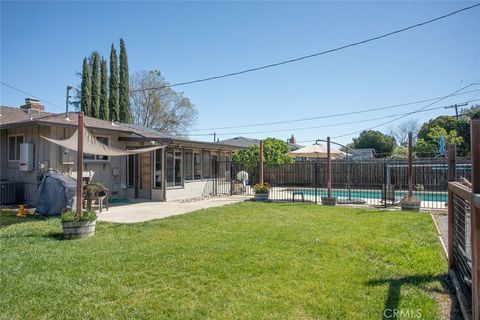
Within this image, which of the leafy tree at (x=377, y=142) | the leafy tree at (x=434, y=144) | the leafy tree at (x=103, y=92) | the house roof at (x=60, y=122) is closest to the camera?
the house roof at (x=60, y=122)

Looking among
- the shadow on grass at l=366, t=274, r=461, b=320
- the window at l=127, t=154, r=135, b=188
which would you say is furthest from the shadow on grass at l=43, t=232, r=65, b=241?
the window at l=127, t=154, r=135, b=188

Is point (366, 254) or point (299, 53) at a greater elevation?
point (299, 53)

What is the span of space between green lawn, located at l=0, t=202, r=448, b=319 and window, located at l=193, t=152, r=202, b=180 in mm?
8546

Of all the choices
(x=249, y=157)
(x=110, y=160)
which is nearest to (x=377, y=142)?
(x=249, y=157)

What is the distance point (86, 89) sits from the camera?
28500mm

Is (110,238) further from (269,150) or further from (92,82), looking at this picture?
(92,82)

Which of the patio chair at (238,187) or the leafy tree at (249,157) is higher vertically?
the leafy tree at (249,157)

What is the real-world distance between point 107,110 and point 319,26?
76.8 ft

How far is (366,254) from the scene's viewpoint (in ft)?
16.6

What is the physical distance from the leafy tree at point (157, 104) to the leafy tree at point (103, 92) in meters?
4.53

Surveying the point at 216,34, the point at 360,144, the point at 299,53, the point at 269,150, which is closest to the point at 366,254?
the point at 299,53

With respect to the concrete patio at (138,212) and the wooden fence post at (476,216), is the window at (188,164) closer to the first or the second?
the concrete patio at (138,212)

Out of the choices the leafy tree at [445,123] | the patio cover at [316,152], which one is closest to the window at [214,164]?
the patio cover at [316,152]

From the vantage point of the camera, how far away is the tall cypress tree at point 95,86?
2884 cm
